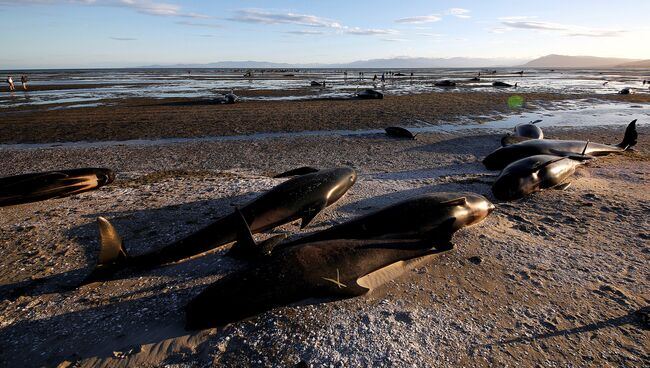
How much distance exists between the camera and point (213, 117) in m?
20.1

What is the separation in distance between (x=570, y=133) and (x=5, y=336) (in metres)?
19.8

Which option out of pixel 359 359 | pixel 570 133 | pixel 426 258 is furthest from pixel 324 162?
pixel 570 133

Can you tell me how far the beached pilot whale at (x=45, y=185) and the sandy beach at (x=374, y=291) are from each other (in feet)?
0.96

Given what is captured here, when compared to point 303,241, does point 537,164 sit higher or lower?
higher

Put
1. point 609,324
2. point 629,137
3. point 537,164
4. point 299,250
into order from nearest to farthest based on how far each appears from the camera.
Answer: point 609,324 → point 299,250 → point 537,164 → point 629,137

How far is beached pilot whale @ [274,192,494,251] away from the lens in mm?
5355

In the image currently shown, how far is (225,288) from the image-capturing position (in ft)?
13.5

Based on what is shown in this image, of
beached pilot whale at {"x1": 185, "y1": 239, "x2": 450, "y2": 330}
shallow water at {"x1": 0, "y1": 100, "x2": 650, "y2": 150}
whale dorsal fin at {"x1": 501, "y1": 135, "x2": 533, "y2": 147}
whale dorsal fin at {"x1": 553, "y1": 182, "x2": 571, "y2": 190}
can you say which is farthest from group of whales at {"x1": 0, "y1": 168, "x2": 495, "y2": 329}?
shallow water at {"x1": 0, "y1": 100, "x2": 650, "y2": 150}

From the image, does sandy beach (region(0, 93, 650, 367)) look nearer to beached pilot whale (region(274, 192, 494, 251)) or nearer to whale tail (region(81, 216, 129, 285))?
whale tail (region(81, 216, 129, 285))

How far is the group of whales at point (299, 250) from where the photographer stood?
4.11m

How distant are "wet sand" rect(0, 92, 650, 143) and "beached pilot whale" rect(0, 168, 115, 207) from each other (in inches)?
315

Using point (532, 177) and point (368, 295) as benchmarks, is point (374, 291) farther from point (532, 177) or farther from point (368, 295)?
point (532, 177)

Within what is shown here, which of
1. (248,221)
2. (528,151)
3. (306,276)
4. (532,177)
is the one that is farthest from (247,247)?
(528,151)

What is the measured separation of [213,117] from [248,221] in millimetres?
15449
